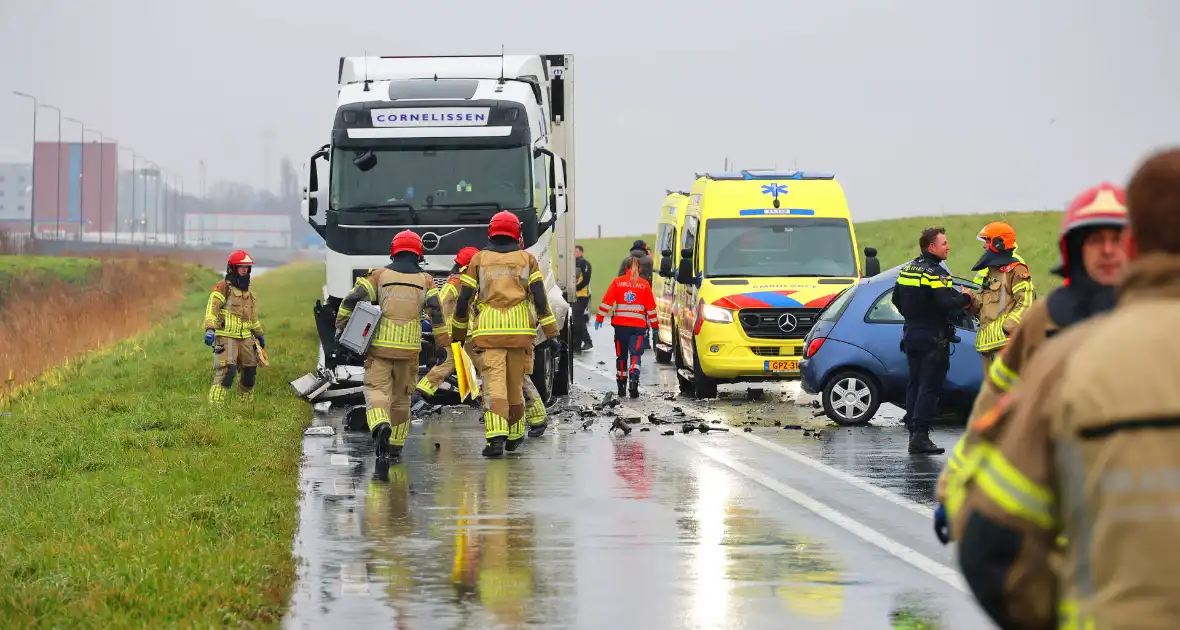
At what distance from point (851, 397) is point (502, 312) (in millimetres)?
4343

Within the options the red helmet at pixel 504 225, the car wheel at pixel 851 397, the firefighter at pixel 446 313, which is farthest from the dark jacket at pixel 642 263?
the red helmet at pixel 504 225

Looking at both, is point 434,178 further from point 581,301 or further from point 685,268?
point 581,301

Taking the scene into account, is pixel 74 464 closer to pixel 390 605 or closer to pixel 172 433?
pixel 172 433

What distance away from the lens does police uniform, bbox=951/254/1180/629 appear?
9.78 feet

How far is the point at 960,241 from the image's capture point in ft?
212

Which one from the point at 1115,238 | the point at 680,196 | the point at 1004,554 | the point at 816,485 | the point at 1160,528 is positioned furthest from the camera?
the point at 680,196

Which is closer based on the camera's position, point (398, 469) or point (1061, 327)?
point (1061, 327)

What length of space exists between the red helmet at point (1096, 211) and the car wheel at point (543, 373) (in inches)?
583

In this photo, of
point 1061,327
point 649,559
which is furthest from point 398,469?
point 1061,327

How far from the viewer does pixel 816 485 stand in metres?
12.7

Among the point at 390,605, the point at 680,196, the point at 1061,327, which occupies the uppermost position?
the point at 680,196

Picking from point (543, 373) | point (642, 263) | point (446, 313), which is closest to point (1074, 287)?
point (446, 313)

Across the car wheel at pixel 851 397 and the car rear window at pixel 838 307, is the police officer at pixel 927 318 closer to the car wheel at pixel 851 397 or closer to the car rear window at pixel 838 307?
the car wheel at pixel 851 397

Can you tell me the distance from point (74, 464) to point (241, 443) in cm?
158
